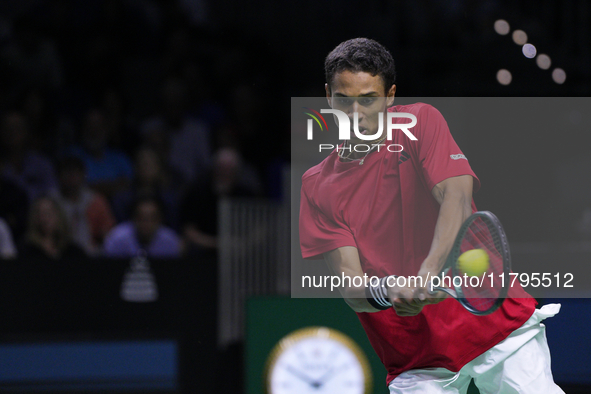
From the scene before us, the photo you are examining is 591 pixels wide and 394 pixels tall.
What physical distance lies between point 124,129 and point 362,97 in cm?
362

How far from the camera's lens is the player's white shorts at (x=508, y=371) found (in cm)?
237

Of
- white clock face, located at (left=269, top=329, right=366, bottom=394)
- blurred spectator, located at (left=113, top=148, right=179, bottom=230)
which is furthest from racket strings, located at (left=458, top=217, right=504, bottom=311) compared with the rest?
blurred spectator, located at (left=113, top=148, right=179, bottom=230)

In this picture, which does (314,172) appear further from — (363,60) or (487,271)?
(487,271)

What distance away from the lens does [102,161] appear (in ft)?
17.8

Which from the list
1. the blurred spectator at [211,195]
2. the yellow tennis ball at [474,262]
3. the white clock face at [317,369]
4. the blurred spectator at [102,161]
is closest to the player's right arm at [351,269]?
the yellow tennis ball at [474,262]

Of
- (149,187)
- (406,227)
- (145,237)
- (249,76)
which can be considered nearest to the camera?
(406,227)

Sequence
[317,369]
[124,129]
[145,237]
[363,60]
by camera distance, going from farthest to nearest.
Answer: [124,129]
[145,237]
[317,369]
[363,60]

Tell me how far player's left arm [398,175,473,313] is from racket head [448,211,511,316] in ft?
0.11

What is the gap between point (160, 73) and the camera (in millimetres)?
6148

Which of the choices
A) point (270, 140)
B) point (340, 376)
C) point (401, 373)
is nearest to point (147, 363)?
point (340, 376)

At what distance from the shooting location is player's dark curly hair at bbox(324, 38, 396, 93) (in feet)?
7.85

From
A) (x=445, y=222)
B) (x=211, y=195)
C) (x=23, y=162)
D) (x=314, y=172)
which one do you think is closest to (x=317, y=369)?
(x=211, y=195)

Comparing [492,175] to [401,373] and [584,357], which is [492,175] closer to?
[401,373]

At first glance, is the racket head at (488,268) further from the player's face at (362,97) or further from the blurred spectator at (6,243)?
the blurred spectator at (6,243)
